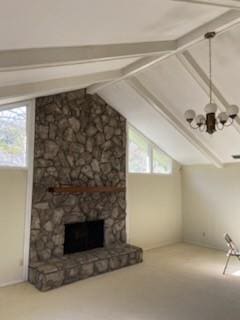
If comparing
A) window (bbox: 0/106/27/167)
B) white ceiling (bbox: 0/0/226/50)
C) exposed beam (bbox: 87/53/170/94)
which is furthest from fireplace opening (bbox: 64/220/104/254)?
white ceiling (bbox: 0/0/226/50)

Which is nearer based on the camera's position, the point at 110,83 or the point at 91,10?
the point at 91,10

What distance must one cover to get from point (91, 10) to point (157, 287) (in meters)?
4.08

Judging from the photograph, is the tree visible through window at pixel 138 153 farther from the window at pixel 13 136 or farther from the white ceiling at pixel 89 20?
the white ceiling at pixel 89 20

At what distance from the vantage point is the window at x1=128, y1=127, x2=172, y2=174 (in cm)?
684

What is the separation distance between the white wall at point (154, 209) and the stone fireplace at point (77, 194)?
1.11 ft

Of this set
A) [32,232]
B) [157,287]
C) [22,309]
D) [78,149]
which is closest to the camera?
[22,309]

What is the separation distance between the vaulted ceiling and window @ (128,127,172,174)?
28cm

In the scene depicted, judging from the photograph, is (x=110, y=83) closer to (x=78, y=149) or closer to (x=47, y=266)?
(x=78, y=149)

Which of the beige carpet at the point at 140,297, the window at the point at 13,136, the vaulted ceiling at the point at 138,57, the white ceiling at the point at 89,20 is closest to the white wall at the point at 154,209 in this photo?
the vaulted ceiling at the point at 138,57

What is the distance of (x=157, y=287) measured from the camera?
4527mm

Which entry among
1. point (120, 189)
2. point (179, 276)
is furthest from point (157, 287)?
point (120, 189)

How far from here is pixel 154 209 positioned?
23.6 feet

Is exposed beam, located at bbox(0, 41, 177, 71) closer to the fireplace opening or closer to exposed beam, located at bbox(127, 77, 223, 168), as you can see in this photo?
exposed beam, located at bbox(127, 77, 223, 168)

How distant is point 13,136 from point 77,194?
5.47ft
